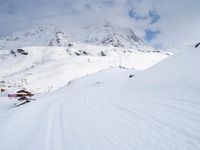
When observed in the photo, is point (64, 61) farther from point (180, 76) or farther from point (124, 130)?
point (124, 130)

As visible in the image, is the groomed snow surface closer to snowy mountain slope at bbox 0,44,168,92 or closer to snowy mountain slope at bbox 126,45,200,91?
snowy mountain slope at bbox 126,45,200,91

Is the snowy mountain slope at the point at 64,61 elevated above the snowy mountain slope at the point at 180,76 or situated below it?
above

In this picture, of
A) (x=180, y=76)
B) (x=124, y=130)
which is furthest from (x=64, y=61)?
(x=124, y=130)

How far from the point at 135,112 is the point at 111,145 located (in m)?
3.47

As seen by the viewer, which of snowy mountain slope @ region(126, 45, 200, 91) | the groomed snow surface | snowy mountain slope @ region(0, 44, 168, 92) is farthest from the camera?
snowy mountain slope @ region(0, 44, 168, 92)

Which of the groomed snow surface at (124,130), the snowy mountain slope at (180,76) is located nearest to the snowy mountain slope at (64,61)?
the snowy mountain slope at (180,76)

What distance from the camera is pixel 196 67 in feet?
43.0

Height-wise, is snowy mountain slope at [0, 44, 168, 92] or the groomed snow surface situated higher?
snowy mountain slope at [0, 44, 168, 92]

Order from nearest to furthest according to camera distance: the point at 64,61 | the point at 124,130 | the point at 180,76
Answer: the point at 124,130
the point at 180,76
the point at 64,61

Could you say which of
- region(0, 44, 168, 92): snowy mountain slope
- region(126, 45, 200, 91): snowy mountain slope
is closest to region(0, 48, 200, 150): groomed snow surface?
region(126, 45, 200, 91): snowy mountain slope

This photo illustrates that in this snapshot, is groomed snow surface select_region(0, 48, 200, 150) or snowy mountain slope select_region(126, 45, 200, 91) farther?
snowy mountain slope select_region(126, 45, 200, 91)

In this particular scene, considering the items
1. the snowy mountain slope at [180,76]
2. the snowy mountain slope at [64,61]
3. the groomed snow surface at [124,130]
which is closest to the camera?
the groomed snow surface at [124,130]

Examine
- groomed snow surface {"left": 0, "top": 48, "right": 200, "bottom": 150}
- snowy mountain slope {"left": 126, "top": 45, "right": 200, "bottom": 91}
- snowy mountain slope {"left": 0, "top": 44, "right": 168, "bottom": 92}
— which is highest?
snowy mountain slope {"left": 0, "top": 44, "right": 168, "bottom": 92}

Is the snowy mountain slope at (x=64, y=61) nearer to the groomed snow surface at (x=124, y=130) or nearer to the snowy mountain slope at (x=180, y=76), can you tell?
the snowy mountain slope at (x=180, y=76)
